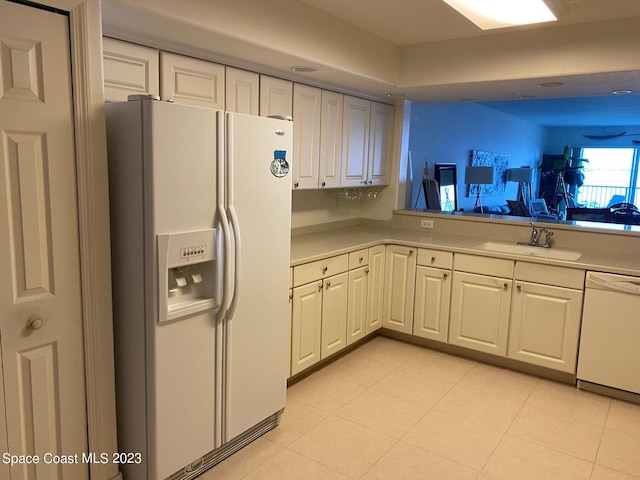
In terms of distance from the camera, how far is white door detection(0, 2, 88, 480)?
168cm

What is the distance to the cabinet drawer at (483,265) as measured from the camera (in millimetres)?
3453

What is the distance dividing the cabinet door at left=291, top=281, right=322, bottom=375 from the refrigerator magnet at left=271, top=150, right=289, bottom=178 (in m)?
0.82

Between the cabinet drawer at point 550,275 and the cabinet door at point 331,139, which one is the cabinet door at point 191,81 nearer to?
the cabinet door at point 331,139

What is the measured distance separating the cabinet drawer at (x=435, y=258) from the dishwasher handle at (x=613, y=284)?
0.94 metres

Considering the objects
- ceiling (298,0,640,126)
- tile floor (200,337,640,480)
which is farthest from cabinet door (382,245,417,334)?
ceiling (298,0,640,126)

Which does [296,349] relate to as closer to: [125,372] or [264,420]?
[264,420]

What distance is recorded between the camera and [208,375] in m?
2.22

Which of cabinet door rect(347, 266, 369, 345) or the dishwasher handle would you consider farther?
cabinet door rect(347, 266, 369, 345)

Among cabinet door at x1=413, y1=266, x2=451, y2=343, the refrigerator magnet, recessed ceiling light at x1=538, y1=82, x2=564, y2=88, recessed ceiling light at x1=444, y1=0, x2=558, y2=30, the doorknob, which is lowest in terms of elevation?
cabinet door at x1=413, y1=266, x2=451, y2=343

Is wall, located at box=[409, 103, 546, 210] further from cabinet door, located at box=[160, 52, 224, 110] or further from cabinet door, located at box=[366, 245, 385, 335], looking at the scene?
cabinet door, located at box=[160, 52, 224, 110]

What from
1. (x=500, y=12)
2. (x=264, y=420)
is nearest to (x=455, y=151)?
(x=500, y=12)

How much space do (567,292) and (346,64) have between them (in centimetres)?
210

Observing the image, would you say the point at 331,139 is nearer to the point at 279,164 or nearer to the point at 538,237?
the point at 279,164

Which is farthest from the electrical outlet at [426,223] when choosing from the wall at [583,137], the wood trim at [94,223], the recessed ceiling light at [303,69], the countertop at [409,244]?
the wall at [583,137]
